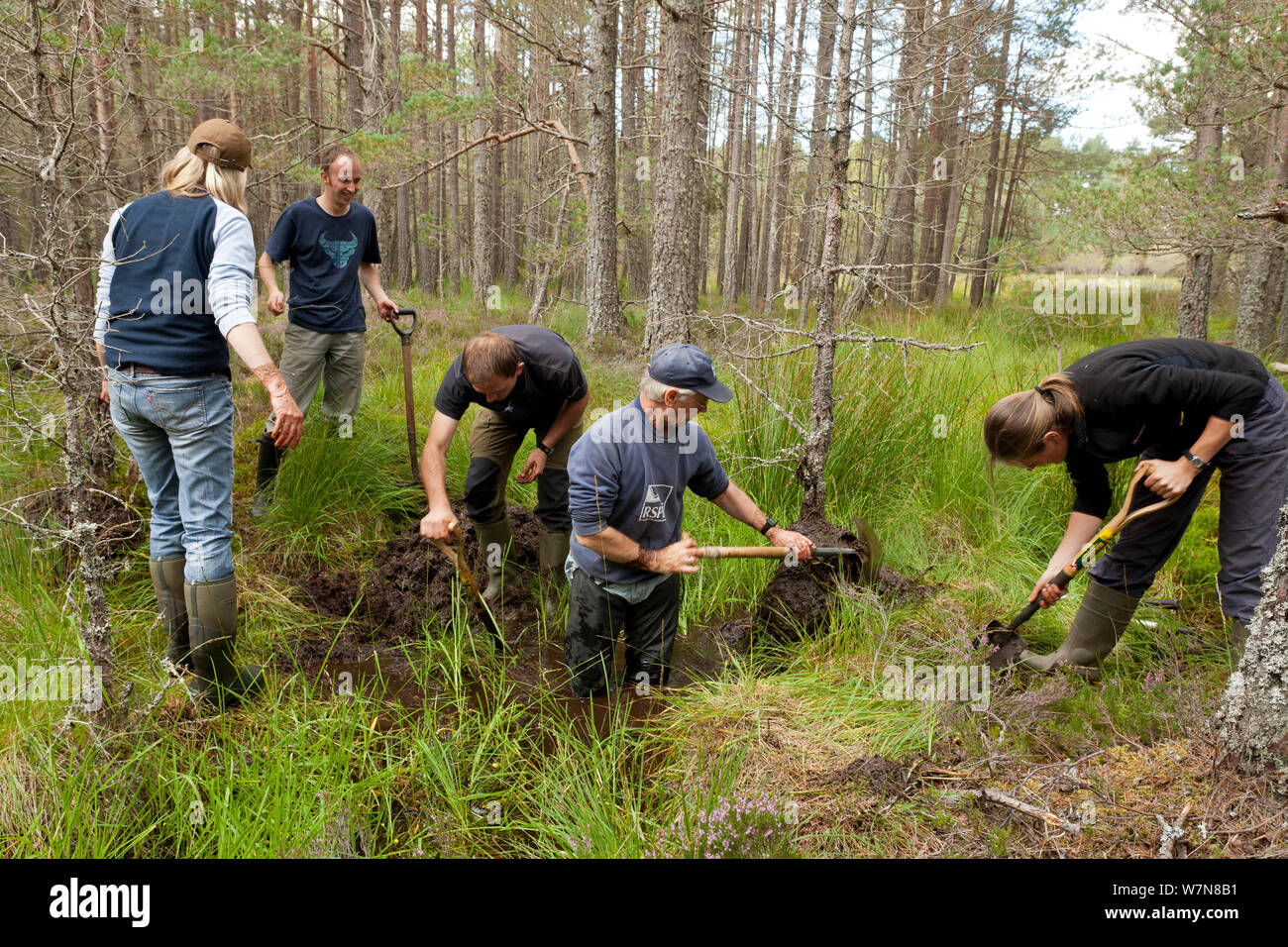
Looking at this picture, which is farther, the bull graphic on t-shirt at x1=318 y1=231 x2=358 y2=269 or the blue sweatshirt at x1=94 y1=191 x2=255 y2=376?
the bull graphic on t-shirt at x1=318 y1=231 x2=358 y2=269

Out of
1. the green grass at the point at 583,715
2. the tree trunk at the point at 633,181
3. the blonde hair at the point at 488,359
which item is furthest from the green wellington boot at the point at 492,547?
the tree trunk at the point at 633,181

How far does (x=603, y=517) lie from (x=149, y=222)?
2080mm

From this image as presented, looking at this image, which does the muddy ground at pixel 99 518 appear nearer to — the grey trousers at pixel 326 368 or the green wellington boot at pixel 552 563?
the grey trousers at pixel 326 368

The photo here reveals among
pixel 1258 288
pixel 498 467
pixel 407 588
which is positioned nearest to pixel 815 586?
pixel 498 467

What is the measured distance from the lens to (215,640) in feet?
9.54

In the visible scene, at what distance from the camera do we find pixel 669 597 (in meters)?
3.50

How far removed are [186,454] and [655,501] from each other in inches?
72.4

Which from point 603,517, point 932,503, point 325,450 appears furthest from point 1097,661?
point 325,450

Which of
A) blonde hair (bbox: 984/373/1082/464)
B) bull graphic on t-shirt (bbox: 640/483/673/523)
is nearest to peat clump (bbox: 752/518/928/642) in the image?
bull graphic on t-shirt (bbox: 640/483/673/523)

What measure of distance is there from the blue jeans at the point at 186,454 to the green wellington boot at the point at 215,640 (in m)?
0.06

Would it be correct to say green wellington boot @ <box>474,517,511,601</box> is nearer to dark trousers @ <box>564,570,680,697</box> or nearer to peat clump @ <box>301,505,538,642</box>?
peat clump @ <box>301,505,538,642</box>

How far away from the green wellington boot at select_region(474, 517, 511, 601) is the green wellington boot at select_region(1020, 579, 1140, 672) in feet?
9.26

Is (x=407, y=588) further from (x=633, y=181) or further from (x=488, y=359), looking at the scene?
(x=633, y=181)

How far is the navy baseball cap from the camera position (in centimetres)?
303
